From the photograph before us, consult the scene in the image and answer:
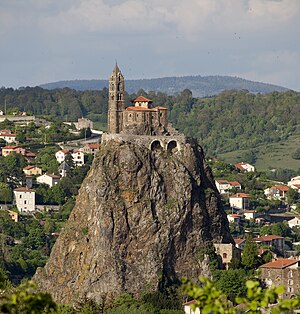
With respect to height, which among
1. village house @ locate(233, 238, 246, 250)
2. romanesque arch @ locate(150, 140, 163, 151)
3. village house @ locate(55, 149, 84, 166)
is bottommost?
village house @ locate(233, 238, 246, 250)

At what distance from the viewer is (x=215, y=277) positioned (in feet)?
216

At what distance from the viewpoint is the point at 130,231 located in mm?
66750

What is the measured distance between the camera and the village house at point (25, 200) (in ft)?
316

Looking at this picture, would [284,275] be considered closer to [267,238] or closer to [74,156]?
[267,238]

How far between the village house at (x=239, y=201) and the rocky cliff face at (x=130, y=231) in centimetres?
3485

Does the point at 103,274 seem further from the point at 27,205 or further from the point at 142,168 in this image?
the point at 27,205

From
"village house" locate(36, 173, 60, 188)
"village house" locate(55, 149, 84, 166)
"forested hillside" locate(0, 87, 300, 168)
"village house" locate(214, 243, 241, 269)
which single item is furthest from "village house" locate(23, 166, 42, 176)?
"forested hillside" locate(0, 87, 300, 168)

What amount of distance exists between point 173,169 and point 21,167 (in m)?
40.7

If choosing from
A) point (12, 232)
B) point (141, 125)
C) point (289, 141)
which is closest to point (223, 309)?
point (141, 125)

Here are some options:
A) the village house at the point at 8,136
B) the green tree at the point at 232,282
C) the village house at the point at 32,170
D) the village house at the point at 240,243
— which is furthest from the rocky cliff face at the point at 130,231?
the village house at the point at 8,136

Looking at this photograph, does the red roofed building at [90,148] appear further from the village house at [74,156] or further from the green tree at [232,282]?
the green tree at [232,282]

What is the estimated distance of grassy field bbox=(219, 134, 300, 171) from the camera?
15519 cm

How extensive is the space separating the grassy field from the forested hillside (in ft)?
0.59

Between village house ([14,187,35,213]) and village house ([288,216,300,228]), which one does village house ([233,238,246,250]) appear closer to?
village house ([288,216,300,228])
